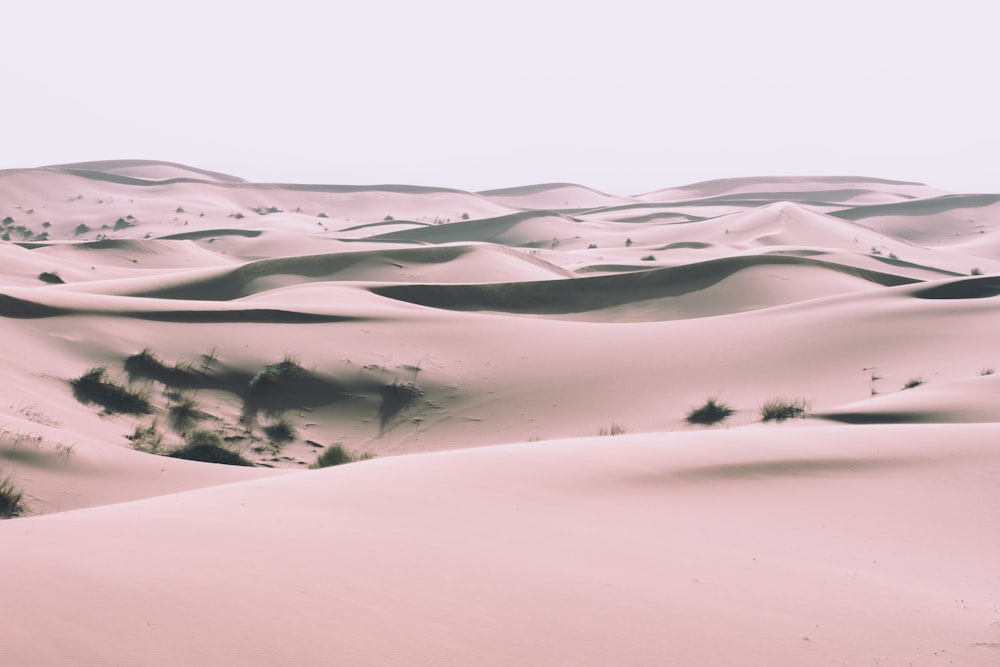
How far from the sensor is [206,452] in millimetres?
9469

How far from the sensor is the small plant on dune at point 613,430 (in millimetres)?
10109

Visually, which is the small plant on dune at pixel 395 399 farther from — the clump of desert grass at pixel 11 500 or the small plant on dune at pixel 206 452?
the clump of desert grass at pixel 11 500

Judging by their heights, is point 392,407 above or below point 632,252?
below

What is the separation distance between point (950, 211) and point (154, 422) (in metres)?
55.6

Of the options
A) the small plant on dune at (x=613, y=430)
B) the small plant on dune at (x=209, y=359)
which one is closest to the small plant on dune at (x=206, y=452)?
the small plant on dune at (x=209, y=359)

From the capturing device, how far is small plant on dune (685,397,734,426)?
1059 centimetres

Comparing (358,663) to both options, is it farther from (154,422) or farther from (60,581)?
→ (154,422)

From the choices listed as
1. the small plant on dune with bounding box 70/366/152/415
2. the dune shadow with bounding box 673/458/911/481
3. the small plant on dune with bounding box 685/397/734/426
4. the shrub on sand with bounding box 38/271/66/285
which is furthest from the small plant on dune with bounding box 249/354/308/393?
the shrub on sand with bounding box 38/271/66/285

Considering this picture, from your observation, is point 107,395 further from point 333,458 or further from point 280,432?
point 333,458

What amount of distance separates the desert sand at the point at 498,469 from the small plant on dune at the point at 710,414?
155mm

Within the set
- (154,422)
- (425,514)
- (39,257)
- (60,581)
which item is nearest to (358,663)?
(60,581)

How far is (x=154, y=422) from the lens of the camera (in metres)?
10.3

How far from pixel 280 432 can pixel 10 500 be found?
4.43 metres

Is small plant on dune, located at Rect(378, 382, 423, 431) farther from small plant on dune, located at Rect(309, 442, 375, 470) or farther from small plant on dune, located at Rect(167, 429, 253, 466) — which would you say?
small plant on dune, located at Rect(167, 429, 253, 466)
